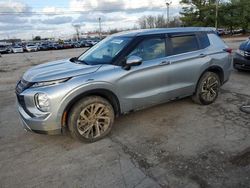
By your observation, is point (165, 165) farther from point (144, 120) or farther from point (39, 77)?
point (39, 77)

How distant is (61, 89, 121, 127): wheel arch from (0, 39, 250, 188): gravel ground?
466mm

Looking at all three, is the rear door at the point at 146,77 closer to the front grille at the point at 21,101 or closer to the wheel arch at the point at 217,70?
the wheel arch at the point at 217,70

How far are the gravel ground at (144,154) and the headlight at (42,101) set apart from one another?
0.71 meters

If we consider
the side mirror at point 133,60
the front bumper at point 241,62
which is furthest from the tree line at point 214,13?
the side mirror at point 133,60

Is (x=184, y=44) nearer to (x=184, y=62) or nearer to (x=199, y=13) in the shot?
(x=184, y=62)

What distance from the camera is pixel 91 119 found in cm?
379

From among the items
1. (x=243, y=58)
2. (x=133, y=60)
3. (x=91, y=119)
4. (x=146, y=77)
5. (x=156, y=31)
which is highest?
(x=156, y=31)

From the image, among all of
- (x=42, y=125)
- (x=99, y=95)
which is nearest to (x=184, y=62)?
(x=99, y=95)

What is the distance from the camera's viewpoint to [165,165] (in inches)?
122

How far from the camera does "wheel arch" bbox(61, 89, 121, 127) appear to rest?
353cm

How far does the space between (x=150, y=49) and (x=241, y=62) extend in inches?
200

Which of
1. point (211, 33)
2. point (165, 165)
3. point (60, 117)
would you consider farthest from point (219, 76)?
point (60, 117)

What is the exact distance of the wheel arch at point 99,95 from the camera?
3526 mm

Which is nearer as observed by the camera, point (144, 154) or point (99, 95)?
point (144, 154)
